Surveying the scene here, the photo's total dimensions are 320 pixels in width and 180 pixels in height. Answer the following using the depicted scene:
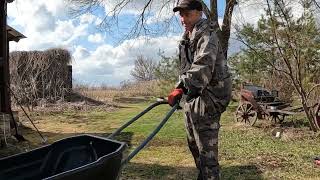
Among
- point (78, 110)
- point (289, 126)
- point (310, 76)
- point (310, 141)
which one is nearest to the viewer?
point (310, 141)

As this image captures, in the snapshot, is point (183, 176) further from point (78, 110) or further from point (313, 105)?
point (78, 110)

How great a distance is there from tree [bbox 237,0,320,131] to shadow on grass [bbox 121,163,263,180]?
3.59 meters

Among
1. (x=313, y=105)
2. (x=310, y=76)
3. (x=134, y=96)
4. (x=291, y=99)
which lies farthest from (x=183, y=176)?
(x=134, y=96)

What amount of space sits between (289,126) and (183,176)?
18.8 feet

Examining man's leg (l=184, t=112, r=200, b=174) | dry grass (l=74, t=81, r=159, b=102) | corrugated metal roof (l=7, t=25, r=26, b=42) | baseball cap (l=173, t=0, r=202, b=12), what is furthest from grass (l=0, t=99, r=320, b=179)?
dry grass (l=74, t=81, r=159, b=102)

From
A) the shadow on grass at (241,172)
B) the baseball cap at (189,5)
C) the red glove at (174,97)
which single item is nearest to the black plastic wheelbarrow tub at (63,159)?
the red glove at (174,97)

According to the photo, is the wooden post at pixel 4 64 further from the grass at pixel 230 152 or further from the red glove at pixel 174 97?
the red glove at pixel 174 97

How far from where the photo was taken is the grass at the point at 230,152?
21.1 feet

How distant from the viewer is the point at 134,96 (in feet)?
94.5

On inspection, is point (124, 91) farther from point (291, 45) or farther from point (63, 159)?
point (63, 159)

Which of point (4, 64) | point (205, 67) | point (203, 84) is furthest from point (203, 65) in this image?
point (4, 64)

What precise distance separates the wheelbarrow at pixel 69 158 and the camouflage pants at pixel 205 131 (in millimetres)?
216

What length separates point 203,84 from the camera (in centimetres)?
421

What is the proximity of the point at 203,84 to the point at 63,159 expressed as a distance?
1.42m
